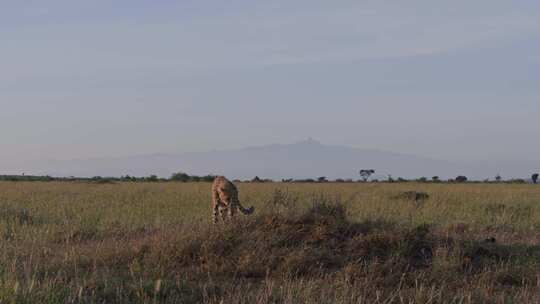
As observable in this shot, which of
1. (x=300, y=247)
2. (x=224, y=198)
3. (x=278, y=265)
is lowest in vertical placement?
(x=278, y=265)

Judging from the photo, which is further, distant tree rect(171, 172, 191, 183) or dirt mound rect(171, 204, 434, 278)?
distant tree rect(171, 172, 191, 183)

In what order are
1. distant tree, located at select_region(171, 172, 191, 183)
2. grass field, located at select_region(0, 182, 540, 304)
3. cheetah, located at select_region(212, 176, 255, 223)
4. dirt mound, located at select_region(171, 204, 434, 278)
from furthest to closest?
distant tree, located at select_region(171, 172, 191, 183)
cheetah, located at select_region(212, 176, 255, 223)
dirt mound, located at select_region(171, 204, 434, 278)
grass field, located at select_region(0, 182, 540, 304)

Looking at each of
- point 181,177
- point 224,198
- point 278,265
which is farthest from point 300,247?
point 181,177

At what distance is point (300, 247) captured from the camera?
8.90 meters

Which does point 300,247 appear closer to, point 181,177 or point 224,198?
point 224,198

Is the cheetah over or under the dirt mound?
over

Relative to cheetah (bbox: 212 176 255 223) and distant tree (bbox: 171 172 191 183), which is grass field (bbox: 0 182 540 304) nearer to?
cheetah (bbox: 212 176 255 223)

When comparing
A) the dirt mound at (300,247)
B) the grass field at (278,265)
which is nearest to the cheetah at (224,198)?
the grass field at (278,265)

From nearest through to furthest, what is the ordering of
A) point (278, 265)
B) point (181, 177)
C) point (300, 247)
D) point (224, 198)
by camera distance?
1. point (278, 265)
2. point (300, 247)
3. point (224, 198)
4. point (181, 177)

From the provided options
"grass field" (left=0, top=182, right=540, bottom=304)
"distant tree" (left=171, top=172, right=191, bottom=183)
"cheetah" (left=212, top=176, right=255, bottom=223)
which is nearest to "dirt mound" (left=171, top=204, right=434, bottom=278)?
"grass field" (left=0, top=182, right=540, bottom=304)

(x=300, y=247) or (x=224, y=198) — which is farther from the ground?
(x=224, y=198)

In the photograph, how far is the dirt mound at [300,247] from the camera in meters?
8.26

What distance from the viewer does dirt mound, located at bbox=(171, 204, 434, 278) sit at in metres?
8.26

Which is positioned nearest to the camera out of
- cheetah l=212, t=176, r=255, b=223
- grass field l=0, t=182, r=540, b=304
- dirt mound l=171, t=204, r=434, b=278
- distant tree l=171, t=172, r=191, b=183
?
grass field l=0, t=182, r=540, b=304
